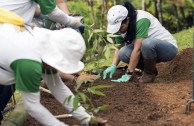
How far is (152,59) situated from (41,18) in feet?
4.27

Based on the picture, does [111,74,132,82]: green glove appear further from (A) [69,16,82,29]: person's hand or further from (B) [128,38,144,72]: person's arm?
(A) [69,16,82,29]: person's hand

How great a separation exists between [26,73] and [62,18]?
1240 millimetres

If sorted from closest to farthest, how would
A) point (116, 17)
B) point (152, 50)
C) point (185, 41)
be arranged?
point (116, 17) → point (152, 50) → point (185, 41)

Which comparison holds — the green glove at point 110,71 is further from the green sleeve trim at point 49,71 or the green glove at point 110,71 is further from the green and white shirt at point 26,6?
the green sleeve trim at point 49,71

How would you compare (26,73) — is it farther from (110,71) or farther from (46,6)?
(110,71)

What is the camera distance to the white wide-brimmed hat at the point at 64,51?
115 inches

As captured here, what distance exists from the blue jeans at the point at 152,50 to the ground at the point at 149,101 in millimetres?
286

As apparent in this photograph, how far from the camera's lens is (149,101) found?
13.8 ft

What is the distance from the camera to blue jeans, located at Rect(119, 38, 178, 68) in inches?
186

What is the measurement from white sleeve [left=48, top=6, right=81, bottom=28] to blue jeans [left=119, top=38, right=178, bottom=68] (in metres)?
0.85

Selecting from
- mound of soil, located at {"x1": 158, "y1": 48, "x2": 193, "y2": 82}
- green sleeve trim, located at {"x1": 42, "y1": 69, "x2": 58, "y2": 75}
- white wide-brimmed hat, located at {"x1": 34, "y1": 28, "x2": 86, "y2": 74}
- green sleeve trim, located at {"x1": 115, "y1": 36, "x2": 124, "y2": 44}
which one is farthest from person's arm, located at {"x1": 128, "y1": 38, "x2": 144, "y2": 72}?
white wide-brimmed hat, located at {"x1": 34, "y1": 28, "x2": 86, "y2": 74}

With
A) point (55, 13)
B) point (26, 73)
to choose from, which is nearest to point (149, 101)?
point (55, 13)

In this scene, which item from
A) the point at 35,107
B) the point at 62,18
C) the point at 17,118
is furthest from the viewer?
the point at 62,18

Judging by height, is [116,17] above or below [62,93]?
above
